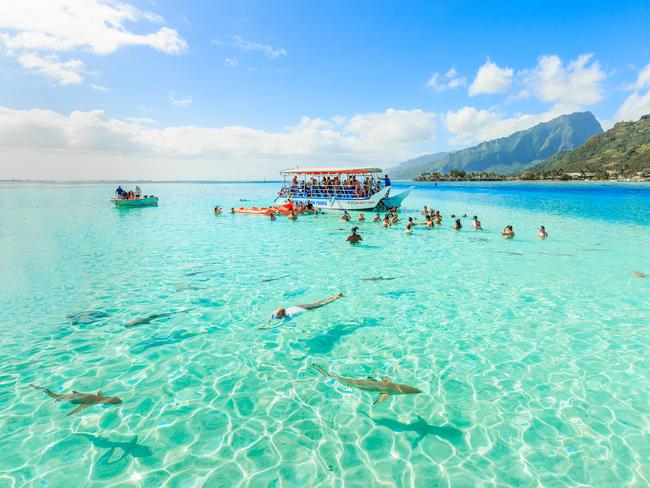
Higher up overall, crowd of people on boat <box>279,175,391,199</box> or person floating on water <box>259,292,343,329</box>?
crowd of people on boat <box>279,175,391,199</box>

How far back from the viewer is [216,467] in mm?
4332

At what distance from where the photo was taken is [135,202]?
4253 centimetres

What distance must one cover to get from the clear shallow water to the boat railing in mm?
21124

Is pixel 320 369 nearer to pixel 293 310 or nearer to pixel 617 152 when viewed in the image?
pixel 293 310

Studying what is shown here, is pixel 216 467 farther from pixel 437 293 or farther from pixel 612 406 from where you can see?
pixel 437 293

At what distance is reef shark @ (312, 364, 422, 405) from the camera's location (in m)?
5.68

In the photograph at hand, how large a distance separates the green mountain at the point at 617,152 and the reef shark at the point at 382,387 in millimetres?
158506

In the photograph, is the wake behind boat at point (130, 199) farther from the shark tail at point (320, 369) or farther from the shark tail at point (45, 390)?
the shark tail at point (320, 369)

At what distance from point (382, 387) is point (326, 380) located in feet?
3.33

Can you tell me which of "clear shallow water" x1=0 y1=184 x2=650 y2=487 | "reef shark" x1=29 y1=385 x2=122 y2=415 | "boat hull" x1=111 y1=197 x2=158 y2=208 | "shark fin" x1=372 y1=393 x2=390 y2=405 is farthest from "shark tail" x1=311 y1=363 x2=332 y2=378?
"boat hull" x1=111 y1=197 x2=158 y2=208

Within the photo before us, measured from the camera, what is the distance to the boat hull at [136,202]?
41.4 meters

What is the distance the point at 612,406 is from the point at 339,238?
651 inches

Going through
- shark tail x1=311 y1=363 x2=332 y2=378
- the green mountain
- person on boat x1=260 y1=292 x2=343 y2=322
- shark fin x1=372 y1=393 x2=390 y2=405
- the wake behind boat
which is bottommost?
Result: shark fin x1=372 y1=393 x2=390 y2=405

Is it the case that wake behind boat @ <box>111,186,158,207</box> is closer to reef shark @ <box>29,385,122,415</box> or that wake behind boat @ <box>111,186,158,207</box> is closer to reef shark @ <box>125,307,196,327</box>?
reef shark @ <box>125,307,196,327</box>
